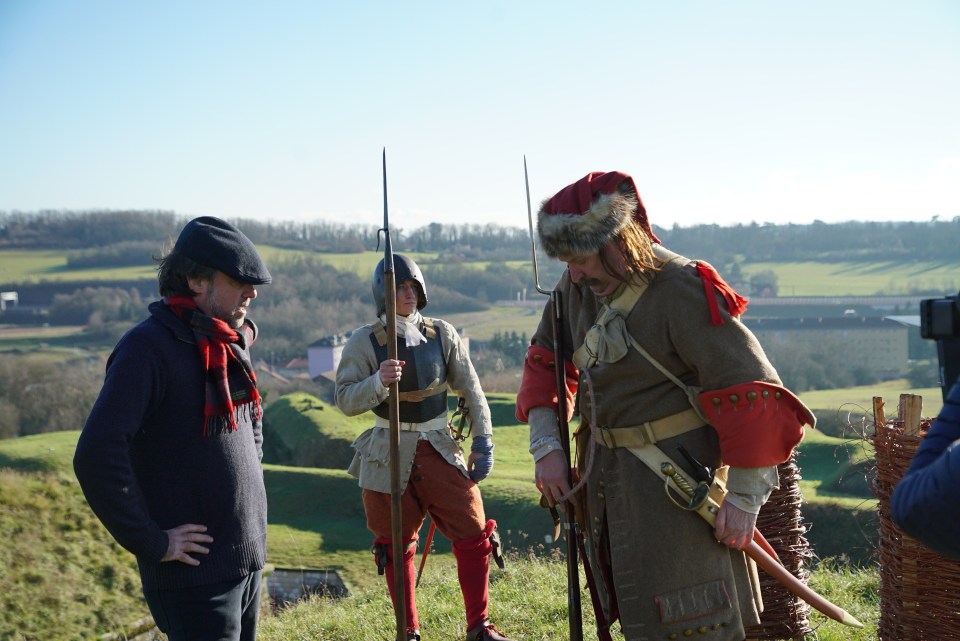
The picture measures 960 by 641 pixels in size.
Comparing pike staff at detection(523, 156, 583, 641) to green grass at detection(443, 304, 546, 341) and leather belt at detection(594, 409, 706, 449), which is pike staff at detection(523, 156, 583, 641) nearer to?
leather belt at detection(594, 409, 706, 449)

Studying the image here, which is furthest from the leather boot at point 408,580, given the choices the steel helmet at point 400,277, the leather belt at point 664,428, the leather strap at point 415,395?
the leather belt at point 664,428

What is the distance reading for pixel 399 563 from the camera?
4.43 m

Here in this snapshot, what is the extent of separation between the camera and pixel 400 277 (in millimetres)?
5309

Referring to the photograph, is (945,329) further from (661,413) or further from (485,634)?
(485,634)

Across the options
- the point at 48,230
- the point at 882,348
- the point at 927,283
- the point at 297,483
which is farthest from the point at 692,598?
the point at 48,230

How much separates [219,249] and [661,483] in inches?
71.0

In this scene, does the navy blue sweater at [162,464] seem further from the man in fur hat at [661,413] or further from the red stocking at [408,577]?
the red stocking at [408,577]

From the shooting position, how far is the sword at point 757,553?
10.6 ft

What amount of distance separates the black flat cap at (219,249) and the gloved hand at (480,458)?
7.34 ft

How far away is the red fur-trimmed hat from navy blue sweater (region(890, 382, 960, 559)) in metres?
1.64

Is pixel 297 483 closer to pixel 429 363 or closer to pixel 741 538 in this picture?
pixel 429 363

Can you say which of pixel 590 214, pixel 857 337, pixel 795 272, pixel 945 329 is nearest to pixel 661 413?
pixel 590 214

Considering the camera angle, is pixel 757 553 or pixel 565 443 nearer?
pixel 757 553

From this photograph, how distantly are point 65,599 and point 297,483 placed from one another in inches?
540
